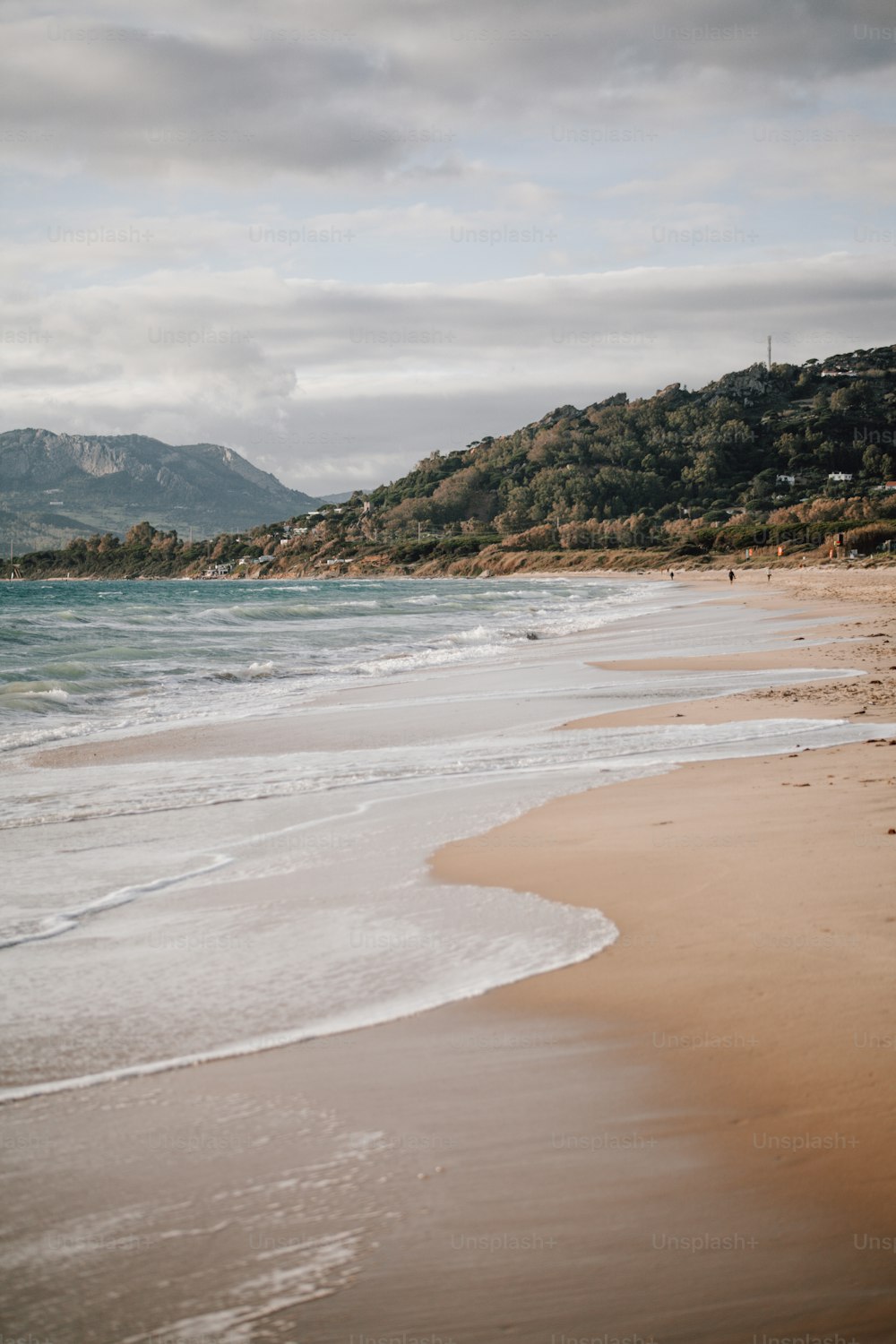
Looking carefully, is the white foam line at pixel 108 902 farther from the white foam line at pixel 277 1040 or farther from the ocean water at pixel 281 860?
the white foam line at pixel 277 1040

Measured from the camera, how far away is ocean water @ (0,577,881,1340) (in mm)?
3373

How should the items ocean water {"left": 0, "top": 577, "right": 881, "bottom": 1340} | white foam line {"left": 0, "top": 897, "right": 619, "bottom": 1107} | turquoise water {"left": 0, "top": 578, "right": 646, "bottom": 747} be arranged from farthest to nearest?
turquoise water {"left": 0, "top": 578, "right": 646, "bottom": 747} → ocean water {"left": 0, "top": 577, "right": 881, "bottom": 1340} → white foam line {"left": 0, "top": 897, "right": 619, "bottom": 1107}

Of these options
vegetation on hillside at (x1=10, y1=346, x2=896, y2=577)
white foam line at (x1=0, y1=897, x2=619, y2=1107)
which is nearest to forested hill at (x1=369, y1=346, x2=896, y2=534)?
vegetation on hillside at (x1=10, y1=346, x2=896, y2=577)

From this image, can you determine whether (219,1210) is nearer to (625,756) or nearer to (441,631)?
(625,756)

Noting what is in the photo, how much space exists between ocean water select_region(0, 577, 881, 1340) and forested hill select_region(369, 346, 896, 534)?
117 meters

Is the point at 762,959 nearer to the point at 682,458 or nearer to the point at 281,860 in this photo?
the point at 281,860

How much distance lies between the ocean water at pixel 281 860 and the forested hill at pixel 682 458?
117113mm

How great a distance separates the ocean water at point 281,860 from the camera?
11.1 ft

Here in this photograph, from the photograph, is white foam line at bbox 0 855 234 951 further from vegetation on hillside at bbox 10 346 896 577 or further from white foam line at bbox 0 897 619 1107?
vegetation on hillside at bbox 10 346 896 577

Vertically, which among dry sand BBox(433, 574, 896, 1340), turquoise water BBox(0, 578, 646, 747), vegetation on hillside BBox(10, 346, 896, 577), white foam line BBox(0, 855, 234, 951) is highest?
vegetation on hillside BBox(10, 346, 896, 577)

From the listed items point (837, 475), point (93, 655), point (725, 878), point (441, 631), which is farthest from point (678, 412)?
point (725, 878)

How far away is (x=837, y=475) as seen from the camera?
132 metres

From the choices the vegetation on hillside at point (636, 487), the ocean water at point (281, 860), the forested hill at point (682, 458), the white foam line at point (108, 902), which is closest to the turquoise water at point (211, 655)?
the ocean water at point (281, 860)

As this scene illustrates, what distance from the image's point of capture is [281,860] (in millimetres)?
5613
